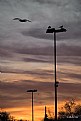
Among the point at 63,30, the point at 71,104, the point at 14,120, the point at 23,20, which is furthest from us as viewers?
the point at 14,120

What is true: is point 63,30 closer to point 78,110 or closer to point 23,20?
point 23,20

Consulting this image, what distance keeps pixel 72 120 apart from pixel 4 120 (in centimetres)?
5354

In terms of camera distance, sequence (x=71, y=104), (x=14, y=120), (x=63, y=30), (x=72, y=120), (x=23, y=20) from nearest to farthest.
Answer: (x=23, y=20)
(x=63, y=30)
(x=72, y=120)
(x=71, y=104)
(x=14, y=120)

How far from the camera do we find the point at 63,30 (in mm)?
44625

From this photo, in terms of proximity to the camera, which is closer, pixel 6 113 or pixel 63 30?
pixel 63 30

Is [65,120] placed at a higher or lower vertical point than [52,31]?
lower

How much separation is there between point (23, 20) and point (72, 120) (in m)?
64.5

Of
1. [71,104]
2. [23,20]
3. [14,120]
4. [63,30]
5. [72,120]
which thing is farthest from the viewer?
[14,120]

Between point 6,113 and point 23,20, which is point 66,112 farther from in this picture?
point 23,20

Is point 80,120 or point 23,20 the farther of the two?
point 80,120

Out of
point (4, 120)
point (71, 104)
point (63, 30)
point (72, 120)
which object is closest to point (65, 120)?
point (72, 120)

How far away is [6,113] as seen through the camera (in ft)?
556

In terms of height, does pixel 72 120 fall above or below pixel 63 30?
below

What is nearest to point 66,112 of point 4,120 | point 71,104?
point 71,104
